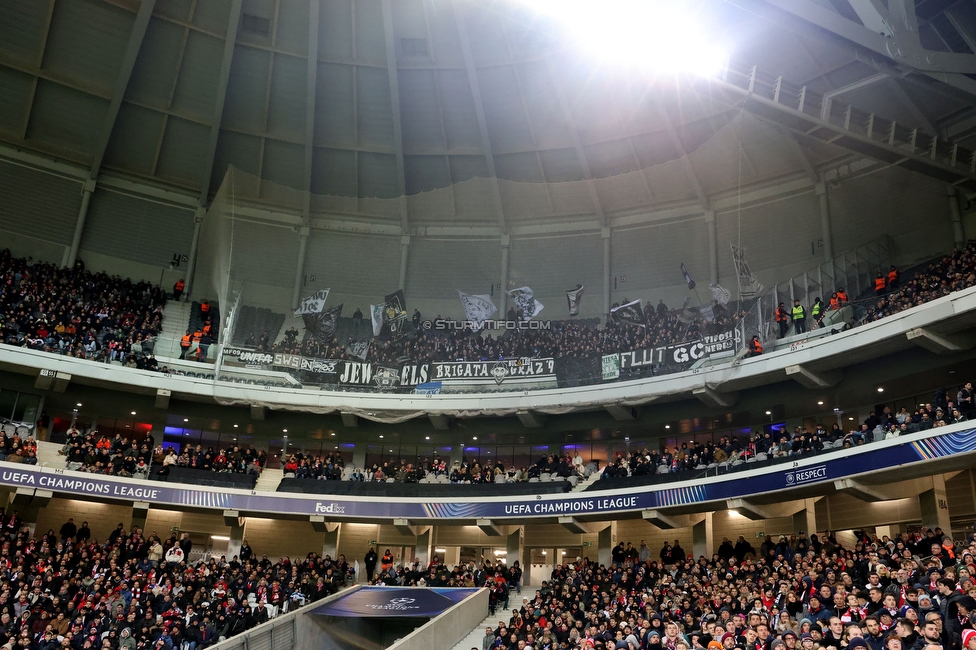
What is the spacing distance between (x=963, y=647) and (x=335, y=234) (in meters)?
31.9

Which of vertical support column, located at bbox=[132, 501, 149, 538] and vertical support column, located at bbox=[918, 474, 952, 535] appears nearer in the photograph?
vertical support column, located at bbox=[918, 474, 952, 535]

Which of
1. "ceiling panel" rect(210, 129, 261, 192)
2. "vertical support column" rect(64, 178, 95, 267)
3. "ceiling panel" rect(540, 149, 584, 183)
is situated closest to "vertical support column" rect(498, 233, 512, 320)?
"ceiling panel" rect(540, 149, 584, 183)

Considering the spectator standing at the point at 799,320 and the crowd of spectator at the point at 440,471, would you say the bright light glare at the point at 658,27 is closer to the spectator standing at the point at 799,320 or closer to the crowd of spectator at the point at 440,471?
the spectator standing at the point at 799,320

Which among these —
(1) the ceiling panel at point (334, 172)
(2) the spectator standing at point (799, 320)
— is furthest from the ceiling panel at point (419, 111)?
(2) the spectator standing at point (799, 320)

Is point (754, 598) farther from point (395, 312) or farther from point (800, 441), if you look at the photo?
point (395, 312)

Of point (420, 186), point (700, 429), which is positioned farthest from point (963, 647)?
point (420, 186)

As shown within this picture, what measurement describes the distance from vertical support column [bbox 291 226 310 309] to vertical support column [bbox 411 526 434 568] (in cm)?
1209

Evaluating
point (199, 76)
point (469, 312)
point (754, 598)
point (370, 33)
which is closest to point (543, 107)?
point (370, 33)

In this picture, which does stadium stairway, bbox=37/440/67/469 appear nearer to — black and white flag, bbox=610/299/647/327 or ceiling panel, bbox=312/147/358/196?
ceiling panel, bbox=312/147/358/196

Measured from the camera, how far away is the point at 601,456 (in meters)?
33.6

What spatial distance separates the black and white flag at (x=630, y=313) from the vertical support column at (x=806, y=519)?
9600 mm

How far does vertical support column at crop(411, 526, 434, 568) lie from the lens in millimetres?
33156

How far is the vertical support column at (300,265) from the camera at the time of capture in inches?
1477

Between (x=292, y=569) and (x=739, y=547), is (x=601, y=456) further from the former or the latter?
(x=292, y=569)
